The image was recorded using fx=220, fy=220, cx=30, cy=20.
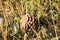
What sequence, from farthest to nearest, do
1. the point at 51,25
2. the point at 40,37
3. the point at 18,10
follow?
the point at 18,10 < the point at 51,25 < the point at 40,37

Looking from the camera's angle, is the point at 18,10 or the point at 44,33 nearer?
the point at 44,33

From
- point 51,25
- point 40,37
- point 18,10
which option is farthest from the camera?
point 18,10

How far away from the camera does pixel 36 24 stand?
2.03 m

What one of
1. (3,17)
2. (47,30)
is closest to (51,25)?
(47,30)

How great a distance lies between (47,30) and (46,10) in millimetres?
230

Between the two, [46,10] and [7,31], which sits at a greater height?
[46,10]

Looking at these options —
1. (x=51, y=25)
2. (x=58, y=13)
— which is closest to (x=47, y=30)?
(x=51, y=25)

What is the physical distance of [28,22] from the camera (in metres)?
1.99

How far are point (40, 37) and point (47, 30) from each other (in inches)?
5.5

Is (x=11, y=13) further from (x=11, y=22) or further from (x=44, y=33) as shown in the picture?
(x=44, y=33)

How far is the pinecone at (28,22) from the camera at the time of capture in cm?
196

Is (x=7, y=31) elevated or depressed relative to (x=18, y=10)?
depressed

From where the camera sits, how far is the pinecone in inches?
77.1

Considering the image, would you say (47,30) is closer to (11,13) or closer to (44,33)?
(44,33)
